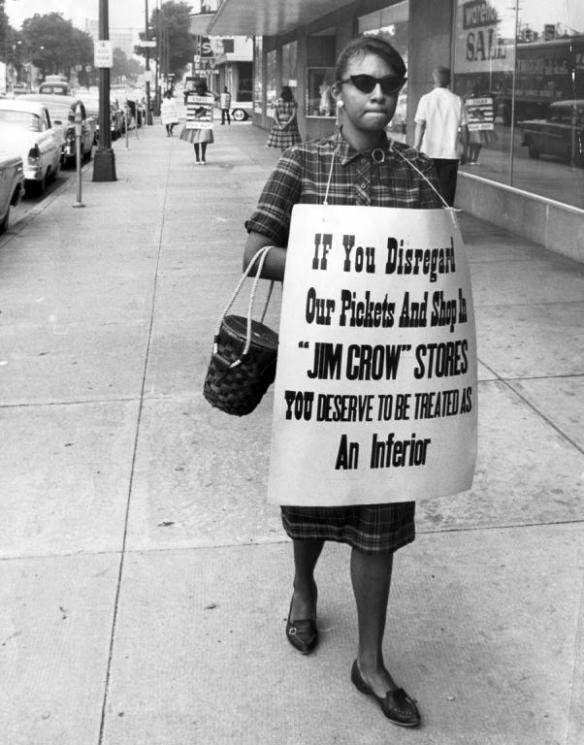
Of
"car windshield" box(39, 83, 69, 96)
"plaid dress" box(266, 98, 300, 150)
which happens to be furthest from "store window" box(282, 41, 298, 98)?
"car windshield" box(39, 83, 69, 96)

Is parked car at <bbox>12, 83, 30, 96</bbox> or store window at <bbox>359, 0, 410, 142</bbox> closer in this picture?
store window at <bbox>359, 0, 410, 142</bbox>

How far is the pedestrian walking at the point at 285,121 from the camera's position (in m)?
21.6

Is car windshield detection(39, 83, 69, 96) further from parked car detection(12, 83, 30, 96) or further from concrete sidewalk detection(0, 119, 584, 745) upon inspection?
concrete sidewalk detection(0, 119, 584, 745)

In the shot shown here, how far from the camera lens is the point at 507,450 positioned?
5.28 meters

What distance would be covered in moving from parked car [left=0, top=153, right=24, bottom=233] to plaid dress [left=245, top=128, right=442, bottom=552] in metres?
9.87

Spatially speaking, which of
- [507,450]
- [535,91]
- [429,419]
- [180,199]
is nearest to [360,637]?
[429,419]

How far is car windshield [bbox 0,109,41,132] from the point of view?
18.6 m

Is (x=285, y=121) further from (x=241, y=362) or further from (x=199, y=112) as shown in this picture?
(x=241, y=362)

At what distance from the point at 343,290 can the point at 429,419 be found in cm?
45

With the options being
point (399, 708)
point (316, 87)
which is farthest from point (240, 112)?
point (399, 708)

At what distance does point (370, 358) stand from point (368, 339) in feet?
0.18

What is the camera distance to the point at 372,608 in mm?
3166

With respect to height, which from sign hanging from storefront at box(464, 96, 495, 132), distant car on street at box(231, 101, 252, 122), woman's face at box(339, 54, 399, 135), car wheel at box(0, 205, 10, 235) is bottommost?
car wheel at box(0, 205, 10, 235)

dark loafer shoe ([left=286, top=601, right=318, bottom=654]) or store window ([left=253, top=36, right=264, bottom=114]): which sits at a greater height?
store window ([left=253, top=36, right=264, bottom=114])
